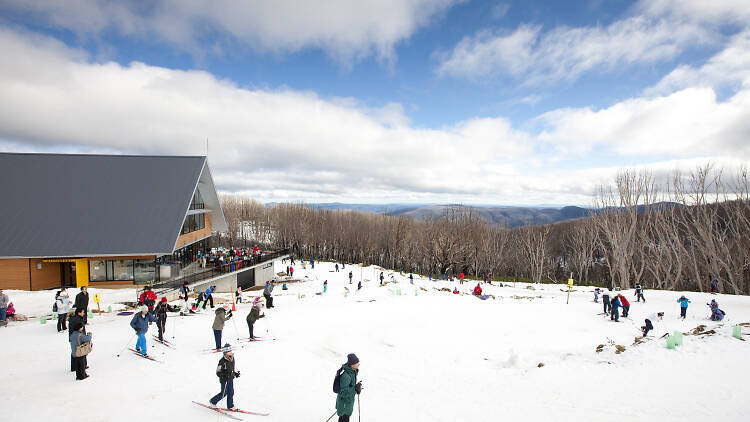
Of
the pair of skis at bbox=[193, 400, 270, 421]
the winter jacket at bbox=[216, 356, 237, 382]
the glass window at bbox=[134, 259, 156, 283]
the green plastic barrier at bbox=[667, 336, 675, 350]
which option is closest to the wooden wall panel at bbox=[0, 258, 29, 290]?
the glass window at bbox=[134, 259, 156, 283]

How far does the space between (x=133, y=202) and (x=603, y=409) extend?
29.6 meters

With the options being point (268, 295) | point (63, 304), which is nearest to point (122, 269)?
point (63, 304)

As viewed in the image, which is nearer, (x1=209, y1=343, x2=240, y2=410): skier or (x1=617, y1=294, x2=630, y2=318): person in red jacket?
(x1=209, y1=343, x2=240, y2=410): skier

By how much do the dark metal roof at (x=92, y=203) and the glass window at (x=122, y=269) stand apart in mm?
1097

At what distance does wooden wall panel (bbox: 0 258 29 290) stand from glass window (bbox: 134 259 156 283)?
6.10 meters

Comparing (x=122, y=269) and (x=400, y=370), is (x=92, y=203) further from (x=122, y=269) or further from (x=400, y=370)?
(x=400, y=370)

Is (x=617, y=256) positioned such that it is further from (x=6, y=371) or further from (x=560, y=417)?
(x=6, y=371)

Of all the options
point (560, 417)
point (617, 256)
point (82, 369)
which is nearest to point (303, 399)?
point (82, 369)

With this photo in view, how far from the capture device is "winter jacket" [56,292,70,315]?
11.8 metres

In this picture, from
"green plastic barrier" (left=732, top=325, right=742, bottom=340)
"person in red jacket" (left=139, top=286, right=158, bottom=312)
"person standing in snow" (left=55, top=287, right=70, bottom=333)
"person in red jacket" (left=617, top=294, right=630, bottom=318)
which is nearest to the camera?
"green plastic barrier" (left=732, top=325, right=742, bottom=340)

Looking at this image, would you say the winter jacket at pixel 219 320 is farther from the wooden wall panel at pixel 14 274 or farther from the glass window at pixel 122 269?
the wooden wall panel at pixel 14 274

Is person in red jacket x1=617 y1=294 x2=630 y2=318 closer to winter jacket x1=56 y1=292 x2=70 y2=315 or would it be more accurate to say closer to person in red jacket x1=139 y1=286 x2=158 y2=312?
person in red jacket x1=139 y1=286 x2=158 y2=312

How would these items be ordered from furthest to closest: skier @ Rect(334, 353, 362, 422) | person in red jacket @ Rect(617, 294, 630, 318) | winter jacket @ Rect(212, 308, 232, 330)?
person in red jacket @ Rect(617, 294, 630, 318) < winter jacket @ Rect(212, 308, 232, 330) < skier @ Rect(334, 353, 362, 422)

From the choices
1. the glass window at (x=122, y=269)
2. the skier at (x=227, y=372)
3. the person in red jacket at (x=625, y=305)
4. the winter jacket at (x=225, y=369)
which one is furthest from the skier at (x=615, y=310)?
the glass window at (x=122, y=269)
